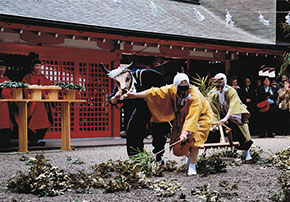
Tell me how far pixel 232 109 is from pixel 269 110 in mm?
6115

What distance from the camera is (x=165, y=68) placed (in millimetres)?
6680

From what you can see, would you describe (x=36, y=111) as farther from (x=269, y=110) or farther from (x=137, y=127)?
(x=269, y=110)

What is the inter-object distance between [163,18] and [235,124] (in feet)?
22.6

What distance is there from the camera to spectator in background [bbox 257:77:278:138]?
472 inches

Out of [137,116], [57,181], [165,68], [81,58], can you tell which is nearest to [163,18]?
[81,58]

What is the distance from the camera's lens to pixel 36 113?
9078mm

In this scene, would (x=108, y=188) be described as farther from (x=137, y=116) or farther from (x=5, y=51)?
(x=5, y=51)

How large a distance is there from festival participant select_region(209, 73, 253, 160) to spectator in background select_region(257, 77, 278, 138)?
5518mm

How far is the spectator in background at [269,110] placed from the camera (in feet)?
39.4

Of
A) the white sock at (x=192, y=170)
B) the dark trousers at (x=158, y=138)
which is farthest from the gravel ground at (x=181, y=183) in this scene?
the dark trousers at (x=158, y=138)

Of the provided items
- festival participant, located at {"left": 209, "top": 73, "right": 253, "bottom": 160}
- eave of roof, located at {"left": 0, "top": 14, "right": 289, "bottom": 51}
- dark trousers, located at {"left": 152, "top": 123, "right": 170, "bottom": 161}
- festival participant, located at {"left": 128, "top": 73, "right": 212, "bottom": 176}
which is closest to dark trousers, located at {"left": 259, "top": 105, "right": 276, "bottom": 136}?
eave of roof, located at {"left": 0, "top": 14, "right": 289, "bottom": 51}

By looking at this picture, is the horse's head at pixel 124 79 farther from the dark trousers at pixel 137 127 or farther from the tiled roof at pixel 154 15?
the tiled roof at pixel 154 15

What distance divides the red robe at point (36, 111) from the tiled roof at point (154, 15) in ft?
4.72

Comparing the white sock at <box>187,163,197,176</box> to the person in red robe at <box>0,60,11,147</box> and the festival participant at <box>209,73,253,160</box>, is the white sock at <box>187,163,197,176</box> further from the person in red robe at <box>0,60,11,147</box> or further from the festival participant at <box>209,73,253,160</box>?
the person in red robe at <box>0,60,11,147</box>
